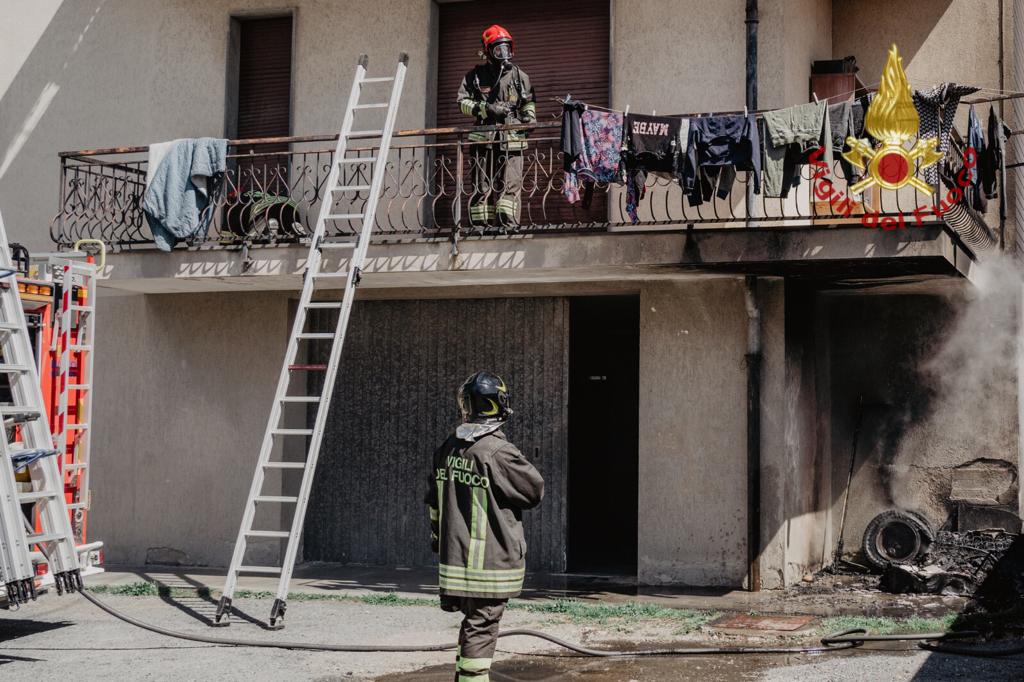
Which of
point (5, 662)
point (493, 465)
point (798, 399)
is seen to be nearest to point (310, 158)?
point (798, 399)

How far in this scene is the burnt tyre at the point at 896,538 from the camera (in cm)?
1195

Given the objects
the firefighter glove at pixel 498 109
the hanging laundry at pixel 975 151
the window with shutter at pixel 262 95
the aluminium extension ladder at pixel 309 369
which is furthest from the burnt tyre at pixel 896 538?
the window with shutter at pixel 262 95

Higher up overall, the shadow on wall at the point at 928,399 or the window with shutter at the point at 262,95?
the window with shutter at the point at 262,95

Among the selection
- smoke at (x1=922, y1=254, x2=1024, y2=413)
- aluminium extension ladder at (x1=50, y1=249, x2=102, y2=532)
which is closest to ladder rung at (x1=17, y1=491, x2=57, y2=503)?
aluminium extension ladder at (x1=50, y1=249, x2=102, y2=532)

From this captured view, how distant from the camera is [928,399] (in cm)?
1281

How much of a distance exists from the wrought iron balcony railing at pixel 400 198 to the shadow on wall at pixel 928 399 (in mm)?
1163

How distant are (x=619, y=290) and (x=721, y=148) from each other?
2.38 m

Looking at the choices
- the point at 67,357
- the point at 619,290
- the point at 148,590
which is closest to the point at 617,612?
the point at 619,290

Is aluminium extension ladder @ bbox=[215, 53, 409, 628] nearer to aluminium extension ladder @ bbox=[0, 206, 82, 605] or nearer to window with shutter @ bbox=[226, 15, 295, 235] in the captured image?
aluminium extension ladder @ bbox=[0, 206, 82, 605]

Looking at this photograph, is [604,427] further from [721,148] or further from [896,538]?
[721,148]

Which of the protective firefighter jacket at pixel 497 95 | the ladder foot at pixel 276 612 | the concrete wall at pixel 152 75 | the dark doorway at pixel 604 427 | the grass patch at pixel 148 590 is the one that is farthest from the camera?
the dark doorway at pixel 604 427

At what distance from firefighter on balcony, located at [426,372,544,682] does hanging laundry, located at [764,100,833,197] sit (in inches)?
179

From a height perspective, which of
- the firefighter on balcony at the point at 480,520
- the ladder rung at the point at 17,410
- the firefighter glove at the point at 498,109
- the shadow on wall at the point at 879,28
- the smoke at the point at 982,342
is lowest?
Result: the firefighter on balcony at the point at 480,520

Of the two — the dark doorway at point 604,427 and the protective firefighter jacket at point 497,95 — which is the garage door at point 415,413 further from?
the protective firefighter jacket at point 497,95
